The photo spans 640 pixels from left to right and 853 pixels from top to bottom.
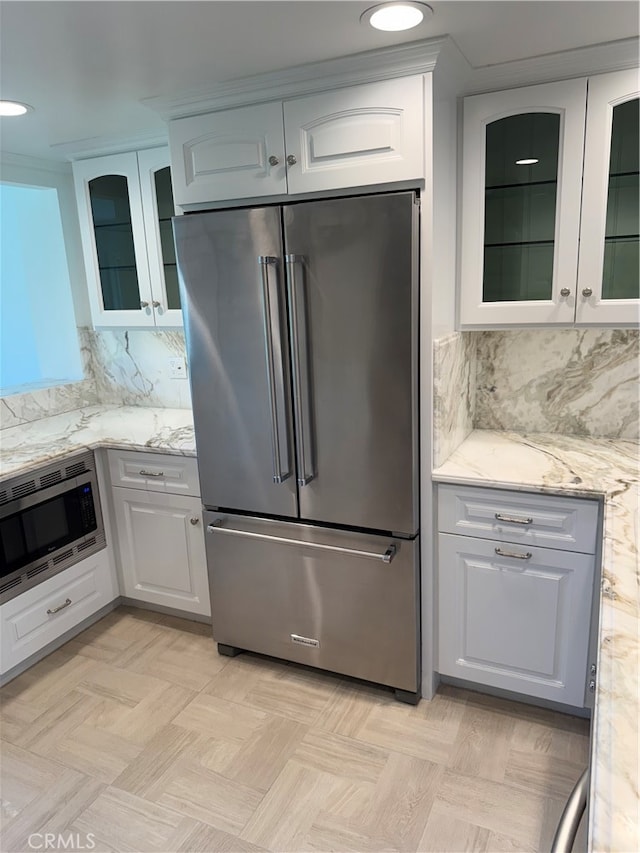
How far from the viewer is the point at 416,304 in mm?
1953

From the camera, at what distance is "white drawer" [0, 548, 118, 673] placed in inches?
98.2

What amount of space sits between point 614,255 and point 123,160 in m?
2.18

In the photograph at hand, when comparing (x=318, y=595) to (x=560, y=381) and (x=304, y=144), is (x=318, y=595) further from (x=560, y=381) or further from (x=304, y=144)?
(x=304, y=144)

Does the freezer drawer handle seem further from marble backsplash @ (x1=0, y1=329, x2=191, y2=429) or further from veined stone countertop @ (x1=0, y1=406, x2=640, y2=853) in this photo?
marble backsplash @ (x1=0, y1=329, x2=191, y2=429)

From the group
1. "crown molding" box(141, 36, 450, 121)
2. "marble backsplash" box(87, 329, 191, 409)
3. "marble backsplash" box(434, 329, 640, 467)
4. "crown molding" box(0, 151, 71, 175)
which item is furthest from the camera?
"marble backsplash" box(87, 329, 191, 409)

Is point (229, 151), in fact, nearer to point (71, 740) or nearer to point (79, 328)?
point (79, 328)

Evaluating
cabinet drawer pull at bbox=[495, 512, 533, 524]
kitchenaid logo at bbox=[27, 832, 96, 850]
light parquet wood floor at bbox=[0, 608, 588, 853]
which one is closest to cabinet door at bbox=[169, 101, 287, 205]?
cabinet drawer pull at bbox=[495, 512, 533, 524]

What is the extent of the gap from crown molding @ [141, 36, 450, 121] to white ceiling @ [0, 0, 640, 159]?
0.12ft

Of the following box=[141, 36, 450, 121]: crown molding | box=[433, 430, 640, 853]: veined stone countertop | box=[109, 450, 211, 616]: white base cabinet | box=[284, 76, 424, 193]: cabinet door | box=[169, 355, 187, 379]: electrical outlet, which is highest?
box=[141, 36, 450, 121]: crown molding

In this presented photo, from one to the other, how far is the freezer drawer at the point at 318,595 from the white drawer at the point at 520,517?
0.65ft

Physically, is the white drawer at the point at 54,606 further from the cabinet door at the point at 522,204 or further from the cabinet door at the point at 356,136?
the cabinet door at the point at 522,204

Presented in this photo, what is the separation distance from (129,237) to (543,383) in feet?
6.80

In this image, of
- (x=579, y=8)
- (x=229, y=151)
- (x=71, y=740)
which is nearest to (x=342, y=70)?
(x=229, y=151)

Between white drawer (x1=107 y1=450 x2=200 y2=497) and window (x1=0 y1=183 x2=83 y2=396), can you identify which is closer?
white drawer (x1=107 y1=450 x2=200 y2=497)
